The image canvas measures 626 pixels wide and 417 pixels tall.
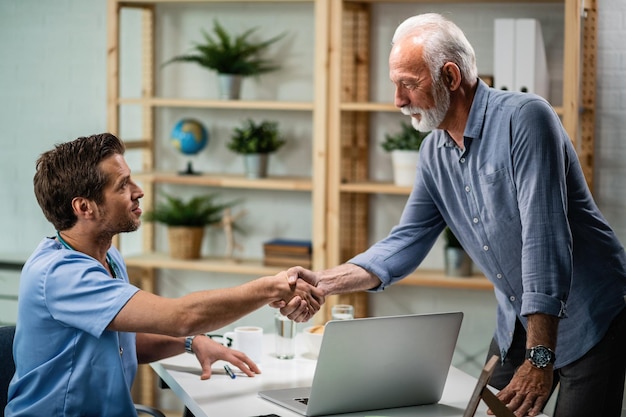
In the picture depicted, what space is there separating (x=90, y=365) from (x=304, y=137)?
251 cm

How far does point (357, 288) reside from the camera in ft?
8.68

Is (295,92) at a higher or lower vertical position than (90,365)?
higher

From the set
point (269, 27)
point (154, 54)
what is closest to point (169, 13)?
point (154, 54)

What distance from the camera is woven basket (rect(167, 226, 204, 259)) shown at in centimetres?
438

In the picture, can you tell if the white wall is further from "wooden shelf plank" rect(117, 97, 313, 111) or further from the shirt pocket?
the shirt pocket

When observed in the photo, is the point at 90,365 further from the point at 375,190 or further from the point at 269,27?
the point at 269,27

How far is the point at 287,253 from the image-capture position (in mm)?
4309

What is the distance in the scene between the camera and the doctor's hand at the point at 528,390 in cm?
203

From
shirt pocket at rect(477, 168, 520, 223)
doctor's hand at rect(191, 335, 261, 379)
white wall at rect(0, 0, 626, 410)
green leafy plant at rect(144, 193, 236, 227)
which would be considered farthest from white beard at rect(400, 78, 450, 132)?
green leafy plant at rect(144, 193, 236, 227)

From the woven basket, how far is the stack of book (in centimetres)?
32

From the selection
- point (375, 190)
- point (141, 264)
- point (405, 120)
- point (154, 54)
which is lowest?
point (141, 264)

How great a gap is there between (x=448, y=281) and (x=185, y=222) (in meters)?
1.24

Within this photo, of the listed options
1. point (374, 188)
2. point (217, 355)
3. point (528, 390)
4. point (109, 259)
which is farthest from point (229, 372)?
point (374, 188)

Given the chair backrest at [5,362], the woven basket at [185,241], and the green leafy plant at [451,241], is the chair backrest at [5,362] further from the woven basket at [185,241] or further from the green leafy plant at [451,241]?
the green leafy plant at [451,241]
